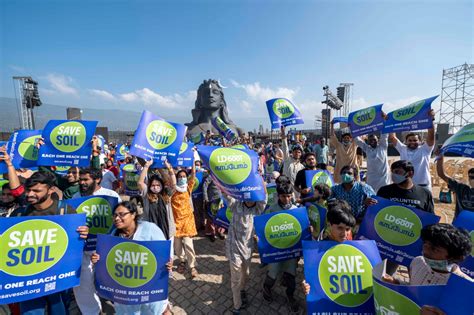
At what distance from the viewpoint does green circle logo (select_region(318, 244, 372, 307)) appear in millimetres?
2137

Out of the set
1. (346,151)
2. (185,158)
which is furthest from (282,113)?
(185,158)

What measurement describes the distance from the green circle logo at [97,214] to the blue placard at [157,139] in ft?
2.93

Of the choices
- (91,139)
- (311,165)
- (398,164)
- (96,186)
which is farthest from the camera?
(311,165)

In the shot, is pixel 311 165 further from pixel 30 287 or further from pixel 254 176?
pixel 30 287

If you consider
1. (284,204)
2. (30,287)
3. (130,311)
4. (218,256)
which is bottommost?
(218,256)

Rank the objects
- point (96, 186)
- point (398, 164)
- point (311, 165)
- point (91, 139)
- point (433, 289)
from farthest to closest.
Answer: point (311, 165)
point (91, 139)
point (96, 186)
point (398, 164)
point (433, 289)

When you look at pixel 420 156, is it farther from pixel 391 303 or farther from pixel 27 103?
pixel 27 103

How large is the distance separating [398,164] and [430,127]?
5.46 feet

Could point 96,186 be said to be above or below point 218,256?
above

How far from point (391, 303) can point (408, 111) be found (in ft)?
13.4

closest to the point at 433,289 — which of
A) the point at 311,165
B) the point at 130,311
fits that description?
the point at 130,311

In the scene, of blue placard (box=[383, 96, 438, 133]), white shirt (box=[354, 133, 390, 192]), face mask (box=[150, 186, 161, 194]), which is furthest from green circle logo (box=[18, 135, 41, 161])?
blue placard (box=[383, 96, 438, 133])

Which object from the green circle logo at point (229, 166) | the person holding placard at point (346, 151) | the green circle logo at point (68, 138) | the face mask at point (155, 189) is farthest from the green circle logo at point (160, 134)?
the person holding placard at point (346, 151)

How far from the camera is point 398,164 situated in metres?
3.24
